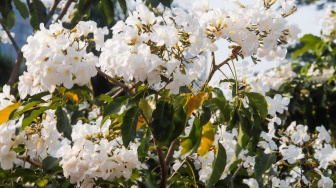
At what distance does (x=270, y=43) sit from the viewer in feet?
4.54

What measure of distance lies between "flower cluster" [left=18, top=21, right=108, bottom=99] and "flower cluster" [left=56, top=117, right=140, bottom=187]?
0.62 feet

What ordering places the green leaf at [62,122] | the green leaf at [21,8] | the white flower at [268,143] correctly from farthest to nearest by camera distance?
the green leaf at [21,8], the white flower at [268,143], the green leaf at [62,122]

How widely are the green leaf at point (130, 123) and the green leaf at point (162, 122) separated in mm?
39

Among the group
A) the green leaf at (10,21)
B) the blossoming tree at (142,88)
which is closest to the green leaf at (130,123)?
the blossoming tree at (142,88)

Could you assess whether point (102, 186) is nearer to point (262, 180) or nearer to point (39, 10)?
point (262, 180)

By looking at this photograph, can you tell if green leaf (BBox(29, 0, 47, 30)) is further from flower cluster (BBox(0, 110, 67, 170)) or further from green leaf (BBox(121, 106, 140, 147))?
green leaf (BBox(121, 106, 140, 147))

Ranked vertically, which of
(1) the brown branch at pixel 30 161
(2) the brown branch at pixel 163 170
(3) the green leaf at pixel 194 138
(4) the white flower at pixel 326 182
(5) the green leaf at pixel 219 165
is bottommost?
(4) the white flower at pixel 326 182

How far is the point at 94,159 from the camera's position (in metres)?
1.50

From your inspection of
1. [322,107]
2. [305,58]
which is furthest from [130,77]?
[305,58]

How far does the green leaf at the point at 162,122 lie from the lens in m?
1.37

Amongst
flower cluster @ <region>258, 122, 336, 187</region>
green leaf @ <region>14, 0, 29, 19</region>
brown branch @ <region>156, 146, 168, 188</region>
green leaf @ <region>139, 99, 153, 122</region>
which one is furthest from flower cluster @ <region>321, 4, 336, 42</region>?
green leaf @ <region>139, 99, 153, 122</region>

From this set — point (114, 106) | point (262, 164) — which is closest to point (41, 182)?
point (114, 106)

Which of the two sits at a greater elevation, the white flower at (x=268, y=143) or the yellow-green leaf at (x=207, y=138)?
the yellow-green leaf at (x=207, y=138)

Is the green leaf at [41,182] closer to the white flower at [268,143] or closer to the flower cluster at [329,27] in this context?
the white flower at [268,143]
